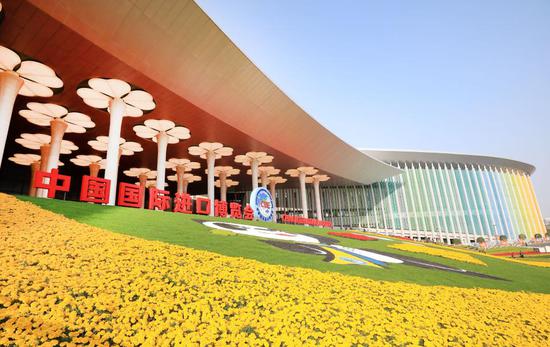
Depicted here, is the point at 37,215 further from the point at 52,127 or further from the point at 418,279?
the point at 52,127

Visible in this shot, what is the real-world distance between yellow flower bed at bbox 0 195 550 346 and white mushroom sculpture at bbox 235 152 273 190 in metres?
23.2

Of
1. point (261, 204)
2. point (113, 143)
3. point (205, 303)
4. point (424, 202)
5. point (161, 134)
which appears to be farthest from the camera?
point (424, 202)

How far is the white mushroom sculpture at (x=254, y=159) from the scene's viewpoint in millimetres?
31781

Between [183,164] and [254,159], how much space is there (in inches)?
342

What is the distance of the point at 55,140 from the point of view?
22.2 meters

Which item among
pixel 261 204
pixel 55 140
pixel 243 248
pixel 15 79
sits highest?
pixel 15 79

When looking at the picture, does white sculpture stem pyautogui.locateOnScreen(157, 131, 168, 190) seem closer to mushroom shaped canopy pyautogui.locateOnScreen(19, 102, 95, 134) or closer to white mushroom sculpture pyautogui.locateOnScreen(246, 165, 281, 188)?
mushroom shaped canopy pyautogui.locateOnScreen(19, 102, 95, 134)

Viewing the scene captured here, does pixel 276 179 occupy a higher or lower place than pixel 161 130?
lower

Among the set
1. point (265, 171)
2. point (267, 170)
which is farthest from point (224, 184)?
point (267, 170)

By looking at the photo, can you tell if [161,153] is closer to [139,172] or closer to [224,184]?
[139,172]

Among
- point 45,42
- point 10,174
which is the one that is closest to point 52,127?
point 45,42

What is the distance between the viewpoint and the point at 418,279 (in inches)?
381

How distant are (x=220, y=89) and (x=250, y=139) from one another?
6.93 meters

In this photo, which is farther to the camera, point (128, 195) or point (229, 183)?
point (229, 183)
